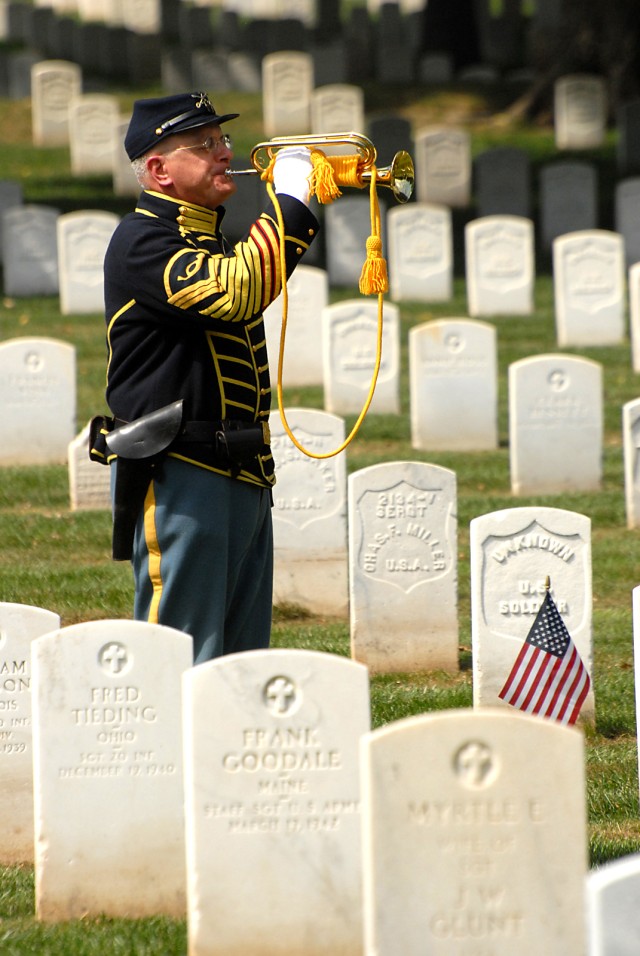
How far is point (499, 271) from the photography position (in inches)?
555

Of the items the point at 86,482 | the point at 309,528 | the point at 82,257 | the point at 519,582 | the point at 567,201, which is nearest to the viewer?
the point at 519,582

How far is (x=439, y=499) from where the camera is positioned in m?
6.96

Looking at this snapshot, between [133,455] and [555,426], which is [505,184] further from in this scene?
[133,455]

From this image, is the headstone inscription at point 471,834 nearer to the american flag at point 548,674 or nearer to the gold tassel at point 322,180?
the gold tassel at point 322,180

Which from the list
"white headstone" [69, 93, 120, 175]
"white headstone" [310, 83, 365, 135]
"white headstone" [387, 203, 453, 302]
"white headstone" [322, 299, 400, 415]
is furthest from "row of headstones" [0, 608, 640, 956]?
"white headstone" [310, 83, 365, 135]

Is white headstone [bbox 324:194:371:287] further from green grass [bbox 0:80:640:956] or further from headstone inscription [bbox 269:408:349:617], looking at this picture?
headstone inscription [bbox 269:408:349:617]

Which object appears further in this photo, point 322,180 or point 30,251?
point 30,251

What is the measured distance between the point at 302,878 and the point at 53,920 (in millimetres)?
783

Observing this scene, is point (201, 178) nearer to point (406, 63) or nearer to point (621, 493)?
point (621, 493)

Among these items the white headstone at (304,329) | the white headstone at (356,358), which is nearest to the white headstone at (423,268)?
the white headstone at (304,329)

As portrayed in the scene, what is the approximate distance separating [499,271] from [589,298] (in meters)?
1.19

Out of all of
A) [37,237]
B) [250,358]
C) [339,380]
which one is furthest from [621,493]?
[37,237]

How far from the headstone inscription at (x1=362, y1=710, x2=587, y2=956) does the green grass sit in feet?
2.90

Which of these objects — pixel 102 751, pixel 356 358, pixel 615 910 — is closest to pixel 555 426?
pixel 356 358
